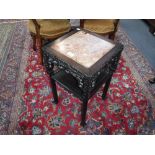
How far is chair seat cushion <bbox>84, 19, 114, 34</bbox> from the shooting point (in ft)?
7.47

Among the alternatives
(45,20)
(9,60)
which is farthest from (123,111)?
(9,60)

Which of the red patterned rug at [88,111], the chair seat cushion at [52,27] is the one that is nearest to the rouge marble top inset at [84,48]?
the chair seat cushion at [52,27]

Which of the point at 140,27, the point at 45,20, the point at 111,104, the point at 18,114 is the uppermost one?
the point at 45,20

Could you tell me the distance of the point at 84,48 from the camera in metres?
1.45

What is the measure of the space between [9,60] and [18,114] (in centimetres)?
99

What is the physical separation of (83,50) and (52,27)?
908mm

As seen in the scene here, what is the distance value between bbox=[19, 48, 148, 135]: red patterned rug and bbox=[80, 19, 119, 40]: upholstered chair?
66cm

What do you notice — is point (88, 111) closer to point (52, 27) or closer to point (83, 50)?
point (83, 50)

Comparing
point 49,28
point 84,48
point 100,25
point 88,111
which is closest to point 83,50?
point 84,48

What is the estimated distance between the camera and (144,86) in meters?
2.21

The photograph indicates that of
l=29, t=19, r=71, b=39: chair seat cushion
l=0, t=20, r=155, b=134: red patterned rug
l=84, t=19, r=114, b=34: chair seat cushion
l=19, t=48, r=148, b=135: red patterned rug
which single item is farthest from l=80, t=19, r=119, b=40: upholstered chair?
l=19, t=48, r=148, b=135: red patterned rug

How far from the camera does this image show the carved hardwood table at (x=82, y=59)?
1.30m

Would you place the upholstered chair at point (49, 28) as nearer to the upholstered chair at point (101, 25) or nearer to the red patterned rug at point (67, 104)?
the upholstered chair at point (101, 25)

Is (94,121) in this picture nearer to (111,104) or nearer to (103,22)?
(111,104)
